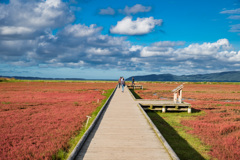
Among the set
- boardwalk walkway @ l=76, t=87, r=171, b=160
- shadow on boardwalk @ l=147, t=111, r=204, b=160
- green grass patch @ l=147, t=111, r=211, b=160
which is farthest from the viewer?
green grass patch @ l=147, t=111, r=211, b=160

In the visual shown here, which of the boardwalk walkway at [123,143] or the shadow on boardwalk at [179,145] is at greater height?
the boardwalk walkway at [123,143]

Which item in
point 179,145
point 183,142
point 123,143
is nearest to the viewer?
point 123,143

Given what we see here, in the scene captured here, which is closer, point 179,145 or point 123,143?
point 123,143

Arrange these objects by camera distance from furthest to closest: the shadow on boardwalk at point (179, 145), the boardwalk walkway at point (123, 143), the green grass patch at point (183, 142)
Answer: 1. the green grass patch at point (183, 142)
2. the shadow on boardwalk at point (179, 145)
3. the boardwalk walkway at point (123, 143)

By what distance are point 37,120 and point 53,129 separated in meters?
2.76

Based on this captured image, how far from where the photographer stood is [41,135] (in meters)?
9.47

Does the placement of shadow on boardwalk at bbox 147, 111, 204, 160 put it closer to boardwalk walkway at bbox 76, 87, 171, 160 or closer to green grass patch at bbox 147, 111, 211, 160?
green grass patch at bbox 147, 111, 211, 160

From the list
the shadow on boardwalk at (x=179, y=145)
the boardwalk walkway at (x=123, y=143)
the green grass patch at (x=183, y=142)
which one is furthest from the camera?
the green grass patch at (x=183, y=142)

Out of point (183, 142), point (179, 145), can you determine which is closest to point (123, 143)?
point (179, 145)

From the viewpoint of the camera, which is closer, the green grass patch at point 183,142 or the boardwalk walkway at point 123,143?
the boardwalk walkway at point 123,143

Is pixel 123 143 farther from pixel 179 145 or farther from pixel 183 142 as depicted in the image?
pixel 183 142

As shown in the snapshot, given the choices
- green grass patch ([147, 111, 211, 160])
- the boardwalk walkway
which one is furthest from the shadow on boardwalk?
the boardwalk walkway

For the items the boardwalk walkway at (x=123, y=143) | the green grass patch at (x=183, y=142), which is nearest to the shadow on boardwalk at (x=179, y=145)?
the green grass patch at (x=183, y=142)

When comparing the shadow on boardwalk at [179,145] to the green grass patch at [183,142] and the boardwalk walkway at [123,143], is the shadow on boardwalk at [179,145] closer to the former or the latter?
the green grass patch at [183,142]
